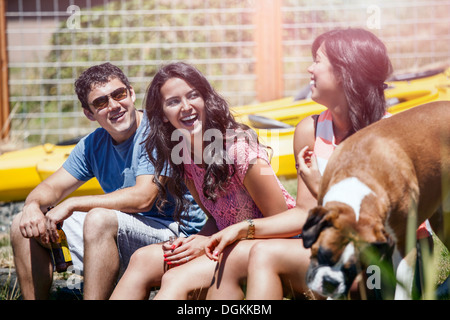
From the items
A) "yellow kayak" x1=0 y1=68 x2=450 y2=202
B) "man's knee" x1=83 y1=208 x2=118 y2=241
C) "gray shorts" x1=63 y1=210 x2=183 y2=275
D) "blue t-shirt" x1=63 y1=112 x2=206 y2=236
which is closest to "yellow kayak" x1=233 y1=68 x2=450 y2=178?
"yellow kayak" x1=0 y1=68 x2=450 y2=202

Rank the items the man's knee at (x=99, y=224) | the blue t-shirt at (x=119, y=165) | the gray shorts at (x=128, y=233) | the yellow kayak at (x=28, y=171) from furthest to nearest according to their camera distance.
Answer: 1. the yellow kayak at (x=28, y=171)
2. the blue t-shirt at (x=119, y=165)
3. the gray shorts at (x=128, y=233)
4. the man's knee at (x=99, y=224)

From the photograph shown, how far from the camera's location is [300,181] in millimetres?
2285

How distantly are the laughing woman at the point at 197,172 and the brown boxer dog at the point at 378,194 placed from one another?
39cm

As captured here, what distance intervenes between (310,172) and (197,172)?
0.53 meters

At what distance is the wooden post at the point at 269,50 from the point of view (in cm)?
696

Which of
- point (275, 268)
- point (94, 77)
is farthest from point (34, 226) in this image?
point (275, 268)

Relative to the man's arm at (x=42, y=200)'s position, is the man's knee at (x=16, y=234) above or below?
below

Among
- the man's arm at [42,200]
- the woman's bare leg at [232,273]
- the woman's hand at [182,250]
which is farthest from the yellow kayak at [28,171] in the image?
the woman's bare leg at [232,273]

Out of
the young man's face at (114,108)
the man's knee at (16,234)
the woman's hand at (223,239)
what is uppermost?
the young man's face at (114,108)

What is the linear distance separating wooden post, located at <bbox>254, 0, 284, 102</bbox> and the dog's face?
17.3ft

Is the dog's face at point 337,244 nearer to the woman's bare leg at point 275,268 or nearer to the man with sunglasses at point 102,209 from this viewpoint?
the woman's bare leg at point 275,268

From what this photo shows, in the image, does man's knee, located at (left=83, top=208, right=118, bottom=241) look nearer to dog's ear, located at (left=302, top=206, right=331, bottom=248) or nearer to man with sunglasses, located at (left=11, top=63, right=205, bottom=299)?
man with sunglasses, located at (left=11, top=63, right=205, bottom=299)

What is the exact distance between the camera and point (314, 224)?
5.75ft
